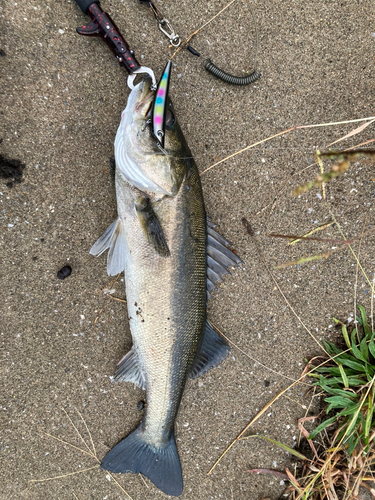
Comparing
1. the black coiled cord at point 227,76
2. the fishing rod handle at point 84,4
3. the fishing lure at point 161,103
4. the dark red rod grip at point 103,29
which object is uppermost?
the fishing rod handle at point 84,4

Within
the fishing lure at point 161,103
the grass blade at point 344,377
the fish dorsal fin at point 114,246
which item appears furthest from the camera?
the grass blade at point 344,377

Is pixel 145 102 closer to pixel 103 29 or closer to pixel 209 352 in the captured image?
pixel 103 29

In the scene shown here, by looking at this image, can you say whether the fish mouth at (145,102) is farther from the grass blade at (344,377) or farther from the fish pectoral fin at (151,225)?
the grass blade at (344,377)

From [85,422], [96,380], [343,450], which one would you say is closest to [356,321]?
[343,450]

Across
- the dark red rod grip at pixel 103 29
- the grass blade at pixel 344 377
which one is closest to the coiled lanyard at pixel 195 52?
the dark red rod grip at pixel 103 29

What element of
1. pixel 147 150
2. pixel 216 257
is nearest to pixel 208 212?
pixel 216 257

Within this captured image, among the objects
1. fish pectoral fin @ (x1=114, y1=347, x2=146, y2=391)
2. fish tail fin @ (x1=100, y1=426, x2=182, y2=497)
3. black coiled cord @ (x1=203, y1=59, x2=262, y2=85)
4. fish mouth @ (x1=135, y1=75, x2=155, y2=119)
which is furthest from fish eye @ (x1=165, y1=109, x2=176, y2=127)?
fish tail fin @ (x1=100, y1=426, x2=182, y2=497)

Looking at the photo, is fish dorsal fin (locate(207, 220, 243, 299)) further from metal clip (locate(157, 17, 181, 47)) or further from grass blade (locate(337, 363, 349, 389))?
metal clip (locate(157, 17, 181, 47))
